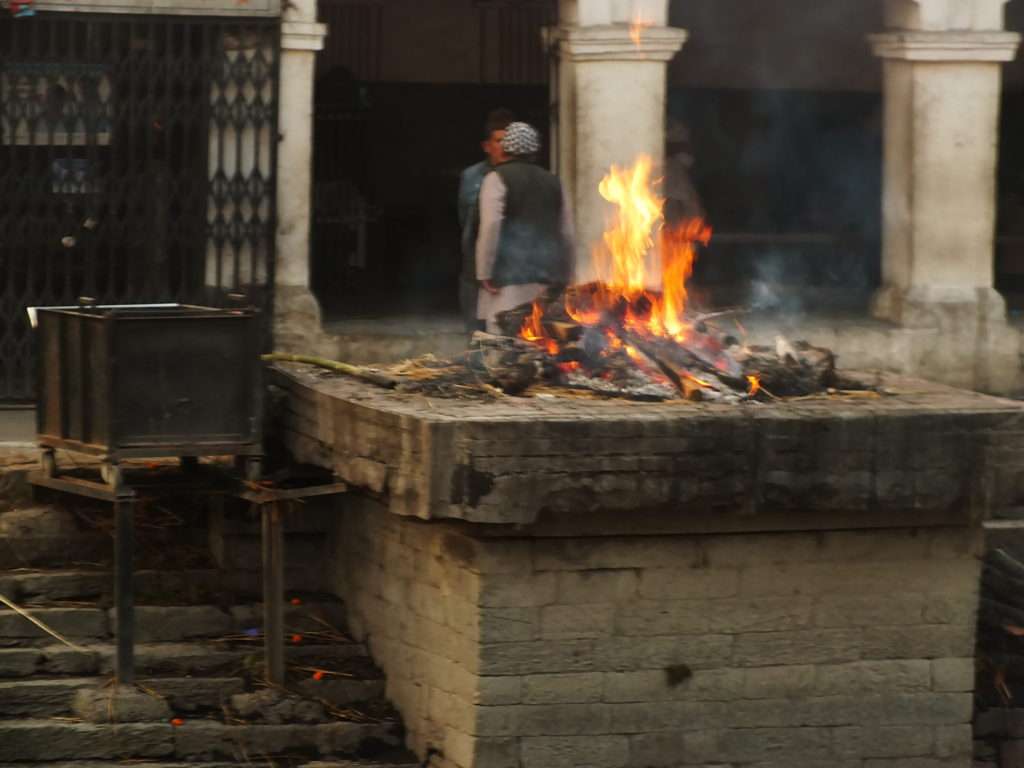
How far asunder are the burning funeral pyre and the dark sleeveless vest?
54 centimetres

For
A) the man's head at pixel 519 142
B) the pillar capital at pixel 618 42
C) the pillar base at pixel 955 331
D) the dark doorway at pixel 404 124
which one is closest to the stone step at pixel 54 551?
the man's head at pixel 519 142

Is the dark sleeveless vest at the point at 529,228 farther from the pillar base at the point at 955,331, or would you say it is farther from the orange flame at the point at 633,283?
the pillar base at the point at 955,331

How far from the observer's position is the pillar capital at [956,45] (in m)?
13.3

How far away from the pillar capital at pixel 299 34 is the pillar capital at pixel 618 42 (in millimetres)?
1575

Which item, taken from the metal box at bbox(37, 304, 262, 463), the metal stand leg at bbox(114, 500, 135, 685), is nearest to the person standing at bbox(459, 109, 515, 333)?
the metal box at bbox(37, 304, 262, 463)

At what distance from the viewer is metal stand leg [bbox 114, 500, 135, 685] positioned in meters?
9.30

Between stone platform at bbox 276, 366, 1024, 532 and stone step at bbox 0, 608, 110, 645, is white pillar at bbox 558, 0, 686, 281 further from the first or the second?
stone step at bbox 0, 608, 110, 645

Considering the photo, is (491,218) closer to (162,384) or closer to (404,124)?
(162,384)

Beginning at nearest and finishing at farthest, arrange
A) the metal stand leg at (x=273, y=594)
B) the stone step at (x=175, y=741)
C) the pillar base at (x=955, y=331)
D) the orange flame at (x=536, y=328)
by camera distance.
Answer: the stone step at (x=175, y=741) → the metal stand leg at (x=273, y=594) → the orange flame at (x=536, y=328) → the pillar base at (x=955, y=331)

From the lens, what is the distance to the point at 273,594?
31.6 feet

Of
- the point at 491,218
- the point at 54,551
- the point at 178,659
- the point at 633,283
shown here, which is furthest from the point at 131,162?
the point at 178,659

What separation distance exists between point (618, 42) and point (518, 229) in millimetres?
2071

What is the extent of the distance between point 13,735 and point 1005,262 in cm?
1113

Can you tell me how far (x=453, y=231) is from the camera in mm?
17359
